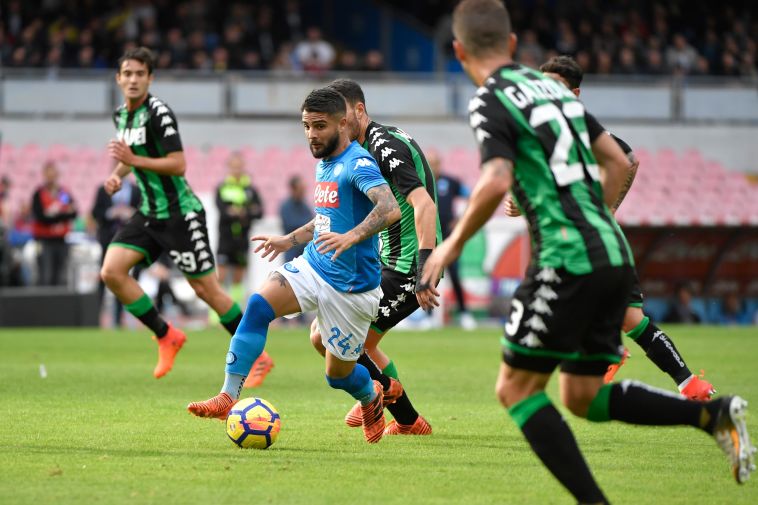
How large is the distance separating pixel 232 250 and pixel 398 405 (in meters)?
10.9

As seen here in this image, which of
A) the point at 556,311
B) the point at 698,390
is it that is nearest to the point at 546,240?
the point at 556,311

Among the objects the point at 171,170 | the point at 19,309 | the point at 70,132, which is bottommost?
the point at 19,309

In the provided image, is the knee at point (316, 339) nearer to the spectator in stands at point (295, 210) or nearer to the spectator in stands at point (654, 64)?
the spectator in stands at point (295, 210)

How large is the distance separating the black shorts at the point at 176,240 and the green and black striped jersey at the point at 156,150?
2.9 inches

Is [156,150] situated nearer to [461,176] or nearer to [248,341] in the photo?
[248,341]

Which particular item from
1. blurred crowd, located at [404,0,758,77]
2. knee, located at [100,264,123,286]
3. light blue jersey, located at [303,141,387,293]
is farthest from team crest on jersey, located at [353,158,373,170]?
blurred crowd, located at [404,0,758,77]

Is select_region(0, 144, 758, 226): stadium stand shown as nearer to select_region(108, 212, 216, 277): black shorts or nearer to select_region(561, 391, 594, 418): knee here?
select_region(108, 212, 216, 277): black shorts

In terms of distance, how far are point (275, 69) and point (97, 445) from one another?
65.8ft

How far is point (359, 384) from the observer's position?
7.27 metres

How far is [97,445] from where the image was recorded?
23.0ft

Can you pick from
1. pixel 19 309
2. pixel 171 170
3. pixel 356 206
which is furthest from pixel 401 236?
pixel 19 309

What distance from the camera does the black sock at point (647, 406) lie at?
533 centimetres

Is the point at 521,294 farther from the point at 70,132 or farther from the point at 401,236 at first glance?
the point at 70,132

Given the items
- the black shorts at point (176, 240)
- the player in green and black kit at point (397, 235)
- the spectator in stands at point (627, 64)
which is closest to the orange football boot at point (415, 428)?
the player in green and black kit at point (397, 235)
